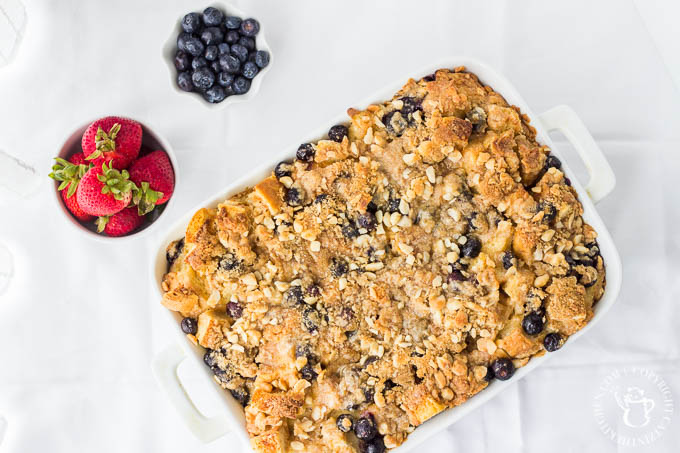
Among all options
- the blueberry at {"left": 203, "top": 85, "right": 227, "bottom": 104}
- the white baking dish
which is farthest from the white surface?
the white baking dish

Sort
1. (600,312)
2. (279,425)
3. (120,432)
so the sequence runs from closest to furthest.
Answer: (279,425), (600,312), (120,432)

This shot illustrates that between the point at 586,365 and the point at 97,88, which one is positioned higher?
the point at 97,88

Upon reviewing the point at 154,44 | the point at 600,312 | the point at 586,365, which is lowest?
the point at 586,365

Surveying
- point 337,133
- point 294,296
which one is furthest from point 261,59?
point 294,296

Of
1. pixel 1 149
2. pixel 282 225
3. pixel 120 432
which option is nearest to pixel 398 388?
pixel 282 225

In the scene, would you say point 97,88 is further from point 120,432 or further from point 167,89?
point 120,432

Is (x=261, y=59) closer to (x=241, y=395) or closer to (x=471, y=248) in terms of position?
(x=471, y=248)
